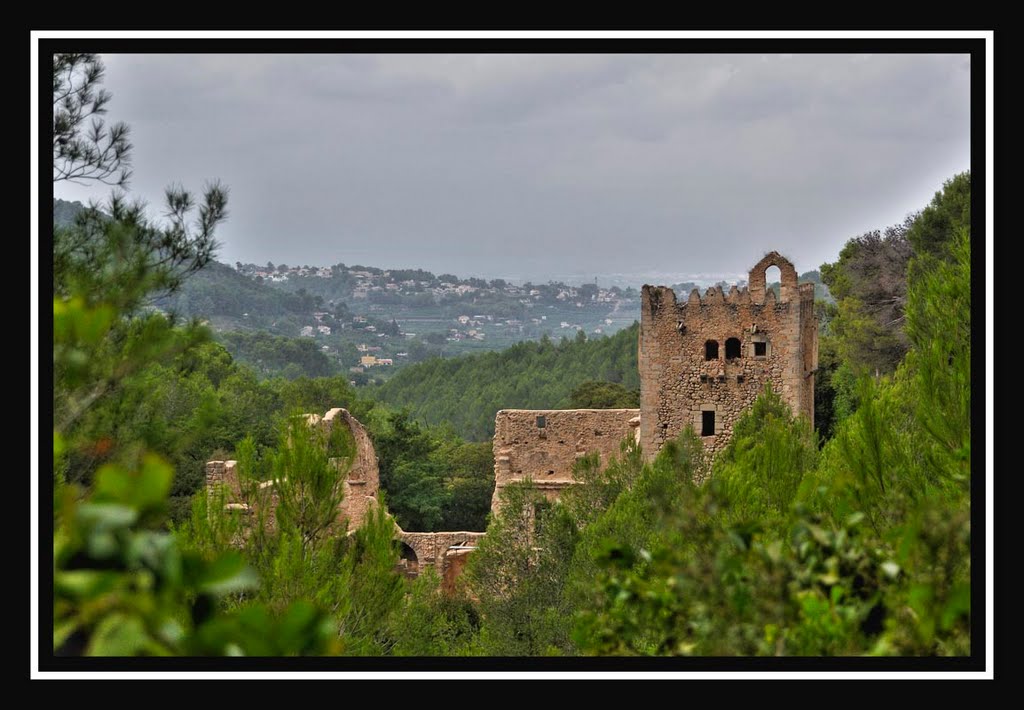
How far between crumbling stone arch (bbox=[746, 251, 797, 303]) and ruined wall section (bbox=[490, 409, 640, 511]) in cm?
424

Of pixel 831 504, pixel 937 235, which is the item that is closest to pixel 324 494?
pixel 831 504

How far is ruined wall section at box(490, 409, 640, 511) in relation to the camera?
2619 cm

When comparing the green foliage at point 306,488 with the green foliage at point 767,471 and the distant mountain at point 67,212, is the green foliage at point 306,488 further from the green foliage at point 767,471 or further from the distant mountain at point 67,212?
the distant mountain at point 67,212

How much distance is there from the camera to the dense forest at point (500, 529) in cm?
341

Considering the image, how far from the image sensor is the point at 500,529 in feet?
63.9

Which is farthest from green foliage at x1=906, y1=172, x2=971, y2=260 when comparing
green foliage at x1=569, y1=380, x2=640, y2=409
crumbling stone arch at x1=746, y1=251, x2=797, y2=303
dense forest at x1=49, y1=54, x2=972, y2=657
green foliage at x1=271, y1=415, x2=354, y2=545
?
green foliage at x1=271, y1=415, x2=354, y2=545

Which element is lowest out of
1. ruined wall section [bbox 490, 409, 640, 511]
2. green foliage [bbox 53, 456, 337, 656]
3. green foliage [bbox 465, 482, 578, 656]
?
green foliage [bbox 465, 482, 578, 656]

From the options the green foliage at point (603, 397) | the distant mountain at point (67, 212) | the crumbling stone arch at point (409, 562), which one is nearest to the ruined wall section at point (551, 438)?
the crumbling stone arch at point (409, 562)

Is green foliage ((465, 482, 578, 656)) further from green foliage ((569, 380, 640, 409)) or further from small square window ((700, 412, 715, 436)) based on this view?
green foliage ((569, 380, 640, 409))

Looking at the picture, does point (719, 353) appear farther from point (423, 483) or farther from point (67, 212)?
point (67, 212)

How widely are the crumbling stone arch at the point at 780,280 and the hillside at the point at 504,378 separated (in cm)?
3101
